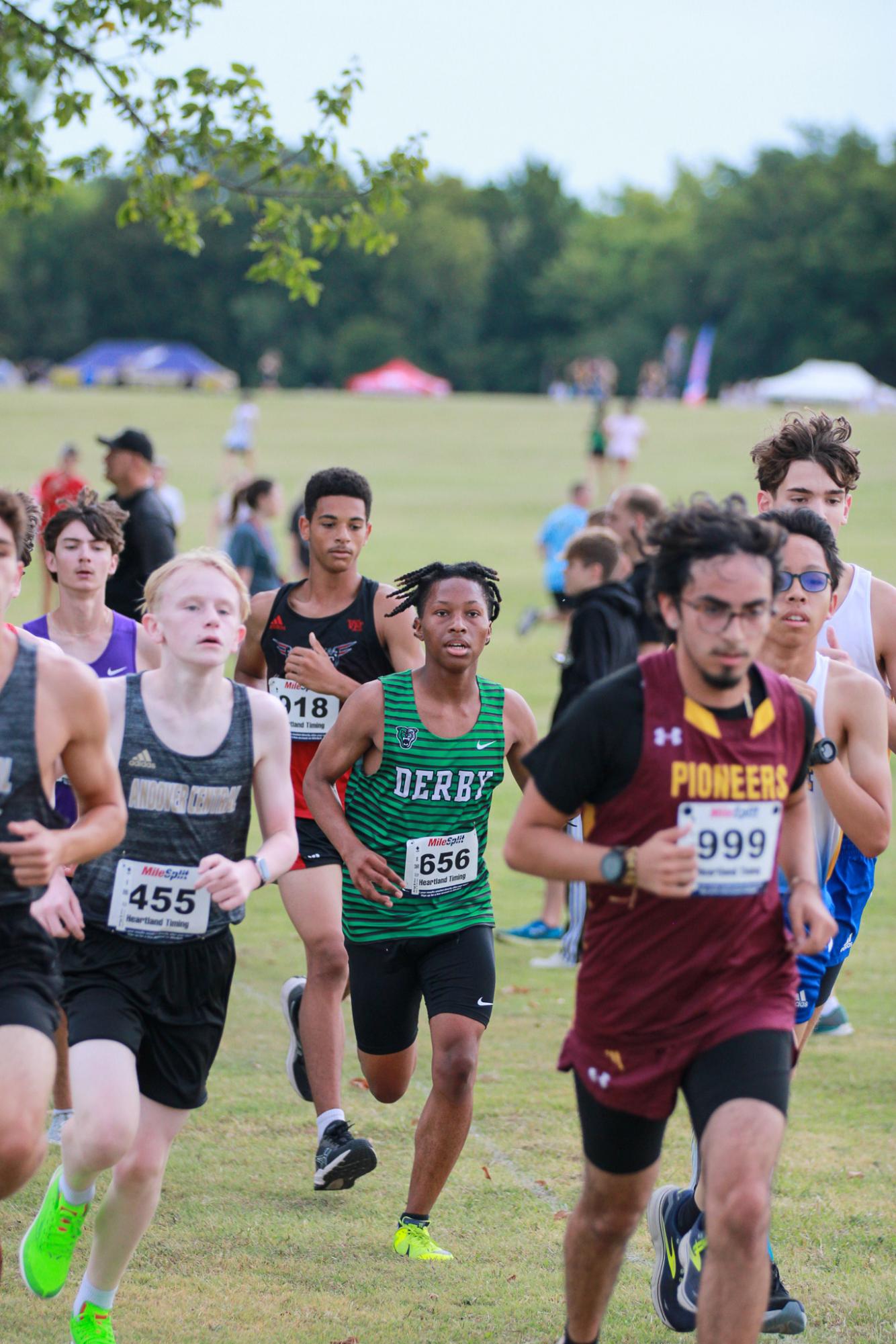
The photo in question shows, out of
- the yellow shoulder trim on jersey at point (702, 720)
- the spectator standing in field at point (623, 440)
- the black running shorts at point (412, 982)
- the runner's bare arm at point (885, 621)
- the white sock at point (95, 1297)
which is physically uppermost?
the spectator standing in field at point (623, 440)

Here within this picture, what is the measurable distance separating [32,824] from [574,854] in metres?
1.20

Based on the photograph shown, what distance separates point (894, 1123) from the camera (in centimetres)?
645

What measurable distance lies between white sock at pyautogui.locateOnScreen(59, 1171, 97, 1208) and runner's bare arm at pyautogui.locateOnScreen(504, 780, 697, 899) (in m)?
1.55

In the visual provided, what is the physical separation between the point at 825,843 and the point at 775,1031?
1137 mm

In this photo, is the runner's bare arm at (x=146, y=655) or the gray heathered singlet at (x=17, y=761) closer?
the gray heathered singlet at (x=17, y=761)

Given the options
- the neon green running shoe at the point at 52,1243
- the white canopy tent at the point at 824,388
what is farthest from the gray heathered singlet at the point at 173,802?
the white canopy tent at the point at 824,388

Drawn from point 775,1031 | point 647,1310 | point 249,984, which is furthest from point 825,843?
point 249,984

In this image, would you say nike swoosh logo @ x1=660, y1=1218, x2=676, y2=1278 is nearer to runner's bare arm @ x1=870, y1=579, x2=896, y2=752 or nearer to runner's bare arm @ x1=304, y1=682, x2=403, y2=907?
runner's bare arm @ x1=304, y1=682, x2=403, y2=907

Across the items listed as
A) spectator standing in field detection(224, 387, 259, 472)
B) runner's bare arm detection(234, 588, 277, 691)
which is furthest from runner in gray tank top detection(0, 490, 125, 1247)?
spectator standing in field detection(224, 387, 259, 472)

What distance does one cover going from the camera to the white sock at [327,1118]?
18.0ft

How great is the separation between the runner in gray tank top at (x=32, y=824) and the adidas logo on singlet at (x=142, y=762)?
0.29m

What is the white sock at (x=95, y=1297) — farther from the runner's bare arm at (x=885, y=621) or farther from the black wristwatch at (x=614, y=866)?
the runner's bare arm at (x=885, y=621)

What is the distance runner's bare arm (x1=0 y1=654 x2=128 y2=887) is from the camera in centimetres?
362

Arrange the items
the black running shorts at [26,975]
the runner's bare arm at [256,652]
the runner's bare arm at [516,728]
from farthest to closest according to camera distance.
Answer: the runner's bare arm at [256,652]
the runner's bare arm at [516,728]
the black running shorts at [26,975]
